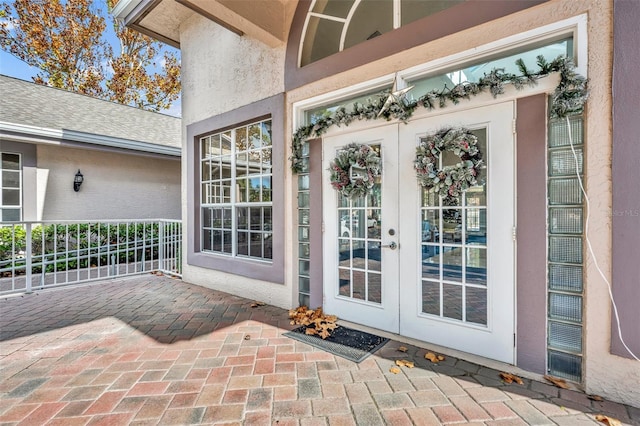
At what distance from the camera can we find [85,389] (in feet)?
7.36

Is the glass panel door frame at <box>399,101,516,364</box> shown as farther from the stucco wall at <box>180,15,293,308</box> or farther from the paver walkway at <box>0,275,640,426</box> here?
A: the stucco wall at <box>180,15,293,308</box>

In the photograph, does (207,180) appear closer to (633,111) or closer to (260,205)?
(260,205)

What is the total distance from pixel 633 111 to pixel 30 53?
58.9ft

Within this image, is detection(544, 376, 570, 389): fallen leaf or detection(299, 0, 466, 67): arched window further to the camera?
detection(299, 0, 466, 67): arched window

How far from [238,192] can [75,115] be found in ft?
19.8

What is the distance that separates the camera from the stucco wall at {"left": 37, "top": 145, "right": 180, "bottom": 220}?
6895mm

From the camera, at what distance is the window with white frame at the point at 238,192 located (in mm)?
4395

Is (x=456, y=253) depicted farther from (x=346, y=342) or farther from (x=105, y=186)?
(x=105, y=186)

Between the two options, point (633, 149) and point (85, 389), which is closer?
point (633, 149)

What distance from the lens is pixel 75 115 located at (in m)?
7.60

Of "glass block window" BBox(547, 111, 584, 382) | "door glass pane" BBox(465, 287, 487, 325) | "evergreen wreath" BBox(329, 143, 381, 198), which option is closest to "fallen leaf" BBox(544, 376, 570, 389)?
"glass block window" BBox(547, 111, 584, 382)

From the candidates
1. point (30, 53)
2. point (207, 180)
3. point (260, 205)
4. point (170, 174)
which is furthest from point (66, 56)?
point (260, 205)

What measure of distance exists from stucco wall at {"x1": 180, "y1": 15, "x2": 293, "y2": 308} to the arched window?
46 centimetres

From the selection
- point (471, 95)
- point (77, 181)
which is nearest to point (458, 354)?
point (471, 95)
